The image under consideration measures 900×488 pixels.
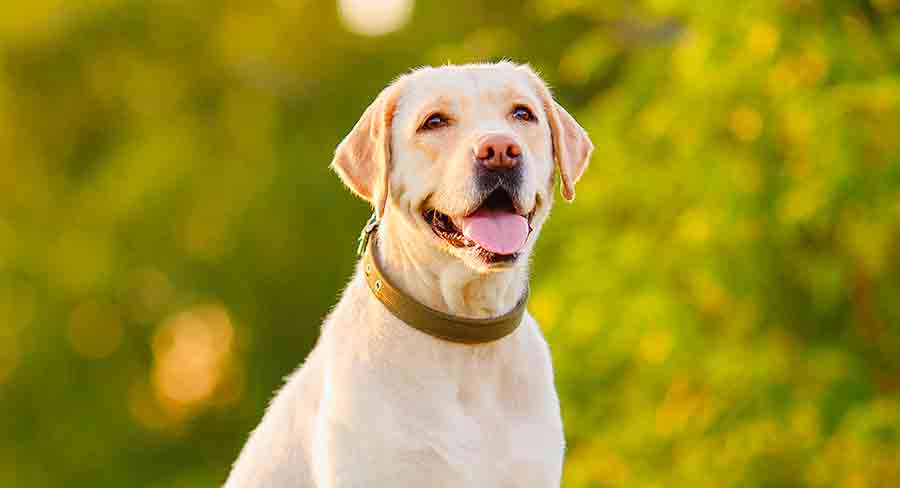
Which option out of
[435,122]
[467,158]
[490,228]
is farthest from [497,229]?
[435,122]

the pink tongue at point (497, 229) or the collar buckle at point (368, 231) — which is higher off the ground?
the pink tongue at point (497, 229)

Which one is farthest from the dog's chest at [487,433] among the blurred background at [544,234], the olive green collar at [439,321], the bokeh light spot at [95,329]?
the bokeh light spot at [95,329]

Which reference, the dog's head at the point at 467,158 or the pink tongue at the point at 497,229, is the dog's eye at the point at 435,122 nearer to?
the dog's head at the point at 467,158

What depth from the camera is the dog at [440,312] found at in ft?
14.7

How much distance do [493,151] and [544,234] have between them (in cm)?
786

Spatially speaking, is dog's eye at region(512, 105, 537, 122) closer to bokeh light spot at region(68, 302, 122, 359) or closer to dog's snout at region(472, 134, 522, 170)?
dog's snout at region(472, 134, 522, 170)

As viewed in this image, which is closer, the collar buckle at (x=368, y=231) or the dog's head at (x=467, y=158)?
the dog's head at (x=467, y=158)

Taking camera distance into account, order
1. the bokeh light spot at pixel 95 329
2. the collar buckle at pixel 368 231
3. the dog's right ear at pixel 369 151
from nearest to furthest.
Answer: the dog's right ear at pixel 369 151, the collar buckle at pixel 368 231, the bokeh light spot at pixel 95 329

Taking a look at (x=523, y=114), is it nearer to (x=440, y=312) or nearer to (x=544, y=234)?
(x=440, y=312)

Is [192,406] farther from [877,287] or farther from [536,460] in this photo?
[536,460]

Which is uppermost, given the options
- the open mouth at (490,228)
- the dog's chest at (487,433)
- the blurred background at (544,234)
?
the open mouth at (490,228)

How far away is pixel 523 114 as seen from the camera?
4.77m

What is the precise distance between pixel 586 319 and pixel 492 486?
254 inches

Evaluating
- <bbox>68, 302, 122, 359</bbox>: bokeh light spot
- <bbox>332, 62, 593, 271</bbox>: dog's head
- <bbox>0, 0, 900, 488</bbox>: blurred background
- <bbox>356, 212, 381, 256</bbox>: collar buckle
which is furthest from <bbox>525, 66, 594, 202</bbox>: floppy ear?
<bbox>68, 302, 122, 359</bbox>: bokeh light spot
